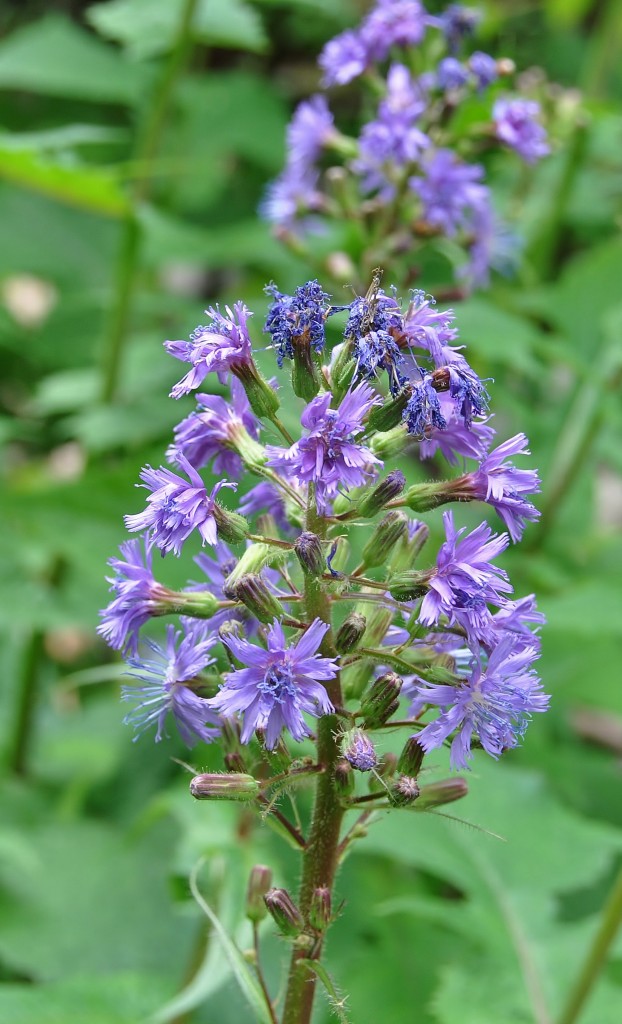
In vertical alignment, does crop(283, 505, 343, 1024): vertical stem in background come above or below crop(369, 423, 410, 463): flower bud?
below

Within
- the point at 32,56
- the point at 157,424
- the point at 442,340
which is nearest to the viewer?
the point at 442,340

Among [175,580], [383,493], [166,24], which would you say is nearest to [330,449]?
[383,493]

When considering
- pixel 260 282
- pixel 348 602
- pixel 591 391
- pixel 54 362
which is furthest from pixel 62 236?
pixel 348 602

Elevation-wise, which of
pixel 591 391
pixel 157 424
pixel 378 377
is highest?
pixel 591 391

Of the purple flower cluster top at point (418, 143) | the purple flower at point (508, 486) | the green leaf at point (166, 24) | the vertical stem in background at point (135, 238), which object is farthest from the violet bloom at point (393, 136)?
the purple flower at point (508, 486)

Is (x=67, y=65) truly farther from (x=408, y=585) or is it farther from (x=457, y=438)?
(x=408, y=585)

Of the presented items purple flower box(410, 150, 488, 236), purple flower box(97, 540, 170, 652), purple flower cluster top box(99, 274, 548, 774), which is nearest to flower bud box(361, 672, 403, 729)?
purple flower cluster top box(99, 274, 548, 774)

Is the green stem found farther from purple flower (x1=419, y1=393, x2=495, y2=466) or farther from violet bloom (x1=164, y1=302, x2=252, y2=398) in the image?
violet bloom (x1=164, y1=302, x2=252, y2=398)

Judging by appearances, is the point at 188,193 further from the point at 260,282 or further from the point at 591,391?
the point at 591,391
